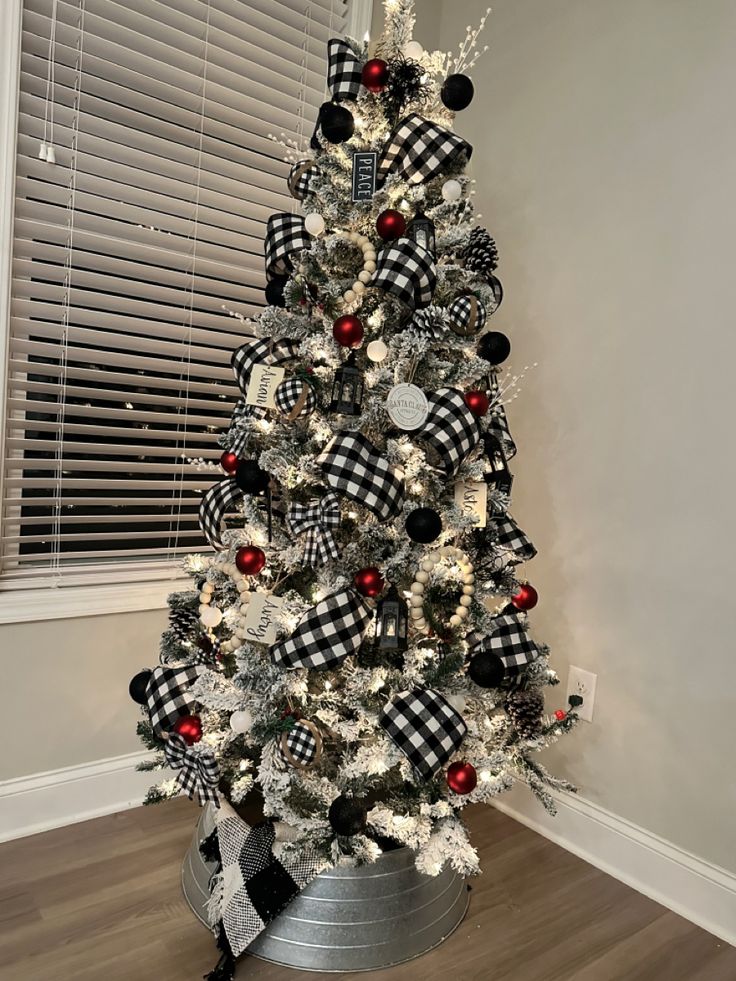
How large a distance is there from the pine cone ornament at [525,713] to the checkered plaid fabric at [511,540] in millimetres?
316

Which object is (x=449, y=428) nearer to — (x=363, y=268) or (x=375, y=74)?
(x=363, y=268)

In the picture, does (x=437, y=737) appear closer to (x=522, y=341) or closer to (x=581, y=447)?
(x=581, y=447)

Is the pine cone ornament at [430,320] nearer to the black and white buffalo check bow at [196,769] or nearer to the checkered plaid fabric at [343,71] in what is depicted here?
the checkered plaid fabric at [343,71]

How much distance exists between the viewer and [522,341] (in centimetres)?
Result: 216

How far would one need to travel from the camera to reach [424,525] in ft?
4.58

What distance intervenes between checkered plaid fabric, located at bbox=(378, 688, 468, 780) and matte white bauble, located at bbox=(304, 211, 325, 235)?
38.4 inches

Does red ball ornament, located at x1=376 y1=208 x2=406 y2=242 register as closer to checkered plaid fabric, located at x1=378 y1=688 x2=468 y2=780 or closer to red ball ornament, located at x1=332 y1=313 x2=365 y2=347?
red ball ornament, located at x1=332 y1=313 x2=365 y2=347

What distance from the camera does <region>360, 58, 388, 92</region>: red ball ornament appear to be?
1492 millimetres

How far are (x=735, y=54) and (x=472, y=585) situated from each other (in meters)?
1.37

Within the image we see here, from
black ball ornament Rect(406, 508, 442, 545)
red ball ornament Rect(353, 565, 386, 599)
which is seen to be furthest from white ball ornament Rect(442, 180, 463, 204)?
red ball ornament Rect(353, 565, 386, 599)

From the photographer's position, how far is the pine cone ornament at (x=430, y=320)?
4.84 feet

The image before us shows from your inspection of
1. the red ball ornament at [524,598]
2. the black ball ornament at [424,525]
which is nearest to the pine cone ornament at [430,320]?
the black ball ornament at [424,525]

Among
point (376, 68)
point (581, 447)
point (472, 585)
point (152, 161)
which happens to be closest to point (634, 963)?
point (472, 585)

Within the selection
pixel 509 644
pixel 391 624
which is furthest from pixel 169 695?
pixel 509 644
